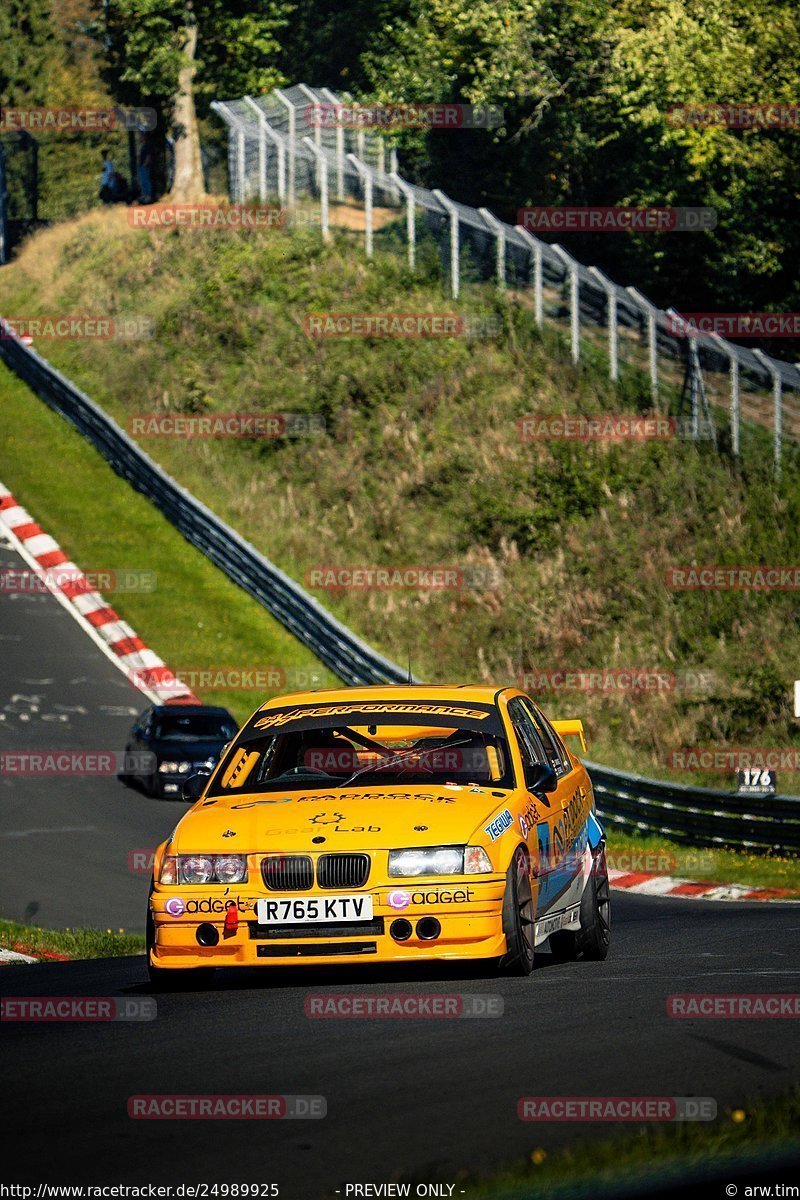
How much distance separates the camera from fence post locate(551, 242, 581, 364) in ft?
117

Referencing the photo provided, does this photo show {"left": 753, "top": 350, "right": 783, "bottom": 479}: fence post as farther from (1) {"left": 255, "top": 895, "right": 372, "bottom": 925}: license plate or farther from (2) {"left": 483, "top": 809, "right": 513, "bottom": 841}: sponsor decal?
(1) {"left": 255, "top": 895, "right": 372, "bottom": 925}: license plate

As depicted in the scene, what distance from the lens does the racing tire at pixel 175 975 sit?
8.97 m

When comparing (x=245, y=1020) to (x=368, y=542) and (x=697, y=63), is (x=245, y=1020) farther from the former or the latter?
(x=697, y=63)

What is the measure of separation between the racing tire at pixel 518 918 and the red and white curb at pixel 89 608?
1817 cm

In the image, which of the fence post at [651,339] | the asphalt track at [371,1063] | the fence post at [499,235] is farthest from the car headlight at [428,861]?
the fence post at [499,235]

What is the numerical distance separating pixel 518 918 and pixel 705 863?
38.4 ft

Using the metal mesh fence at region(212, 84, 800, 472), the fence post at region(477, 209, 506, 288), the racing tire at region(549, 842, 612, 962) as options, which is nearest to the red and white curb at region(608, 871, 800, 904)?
the racing tire at region(549, 842, 612, 962)

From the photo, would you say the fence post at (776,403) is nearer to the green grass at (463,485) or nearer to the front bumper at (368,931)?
the green grass at (463,485)

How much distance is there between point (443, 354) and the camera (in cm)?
4000

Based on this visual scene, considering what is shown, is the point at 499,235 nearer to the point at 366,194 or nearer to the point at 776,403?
the point at 366,194

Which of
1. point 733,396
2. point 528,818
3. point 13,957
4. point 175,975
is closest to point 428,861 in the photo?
point 528,818

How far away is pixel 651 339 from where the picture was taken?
115 ft

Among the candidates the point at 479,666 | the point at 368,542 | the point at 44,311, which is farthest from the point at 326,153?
the point at 479,666

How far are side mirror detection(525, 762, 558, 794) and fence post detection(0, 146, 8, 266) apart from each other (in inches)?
1693
